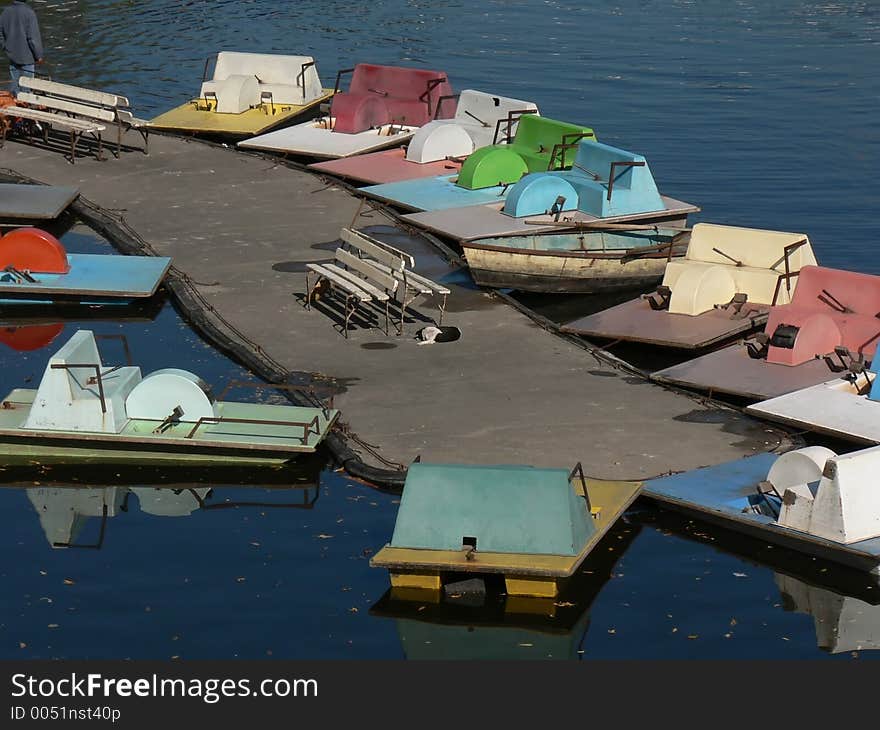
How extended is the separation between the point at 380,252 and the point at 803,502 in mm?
8884

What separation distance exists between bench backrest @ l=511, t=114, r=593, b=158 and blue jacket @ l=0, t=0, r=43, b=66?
11.0 meters

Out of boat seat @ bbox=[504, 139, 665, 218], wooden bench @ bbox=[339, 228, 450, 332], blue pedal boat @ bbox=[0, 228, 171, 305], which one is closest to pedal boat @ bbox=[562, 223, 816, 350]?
wooden bench @ bbox=[339, 228, 450, 332]

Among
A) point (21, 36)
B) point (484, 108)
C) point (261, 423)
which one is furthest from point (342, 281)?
point (21, 36)

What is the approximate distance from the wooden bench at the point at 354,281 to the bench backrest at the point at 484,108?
973 cm

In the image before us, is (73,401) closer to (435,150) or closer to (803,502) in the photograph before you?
(803,502)

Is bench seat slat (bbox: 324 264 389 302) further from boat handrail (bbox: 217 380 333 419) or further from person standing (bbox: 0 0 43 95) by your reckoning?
person standing (bbox: 0 0 43 95)

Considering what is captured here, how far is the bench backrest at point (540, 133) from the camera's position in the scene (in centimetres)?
3025

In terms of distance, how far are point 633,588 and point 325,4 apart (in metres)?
47.3

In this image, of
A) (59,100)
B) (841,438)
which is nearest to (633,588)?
Answer: (841,438)

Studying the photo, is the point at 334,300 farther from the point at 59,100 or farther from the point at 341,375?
the point at 59,100

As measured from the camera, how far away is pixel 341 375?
20219mm

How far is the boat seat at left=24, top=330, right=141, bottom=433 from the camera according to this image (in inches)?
706

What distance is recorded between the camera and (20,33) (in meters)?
34.3

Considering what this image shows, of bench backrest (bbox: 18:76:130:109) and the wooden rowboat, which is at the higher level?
the wooden rowboat
